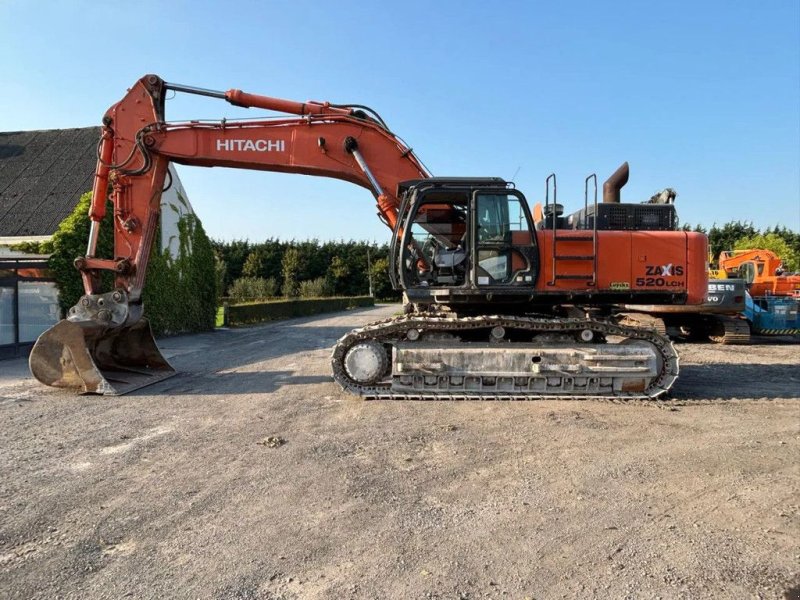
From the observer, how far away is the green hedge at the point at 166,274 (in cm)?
1411

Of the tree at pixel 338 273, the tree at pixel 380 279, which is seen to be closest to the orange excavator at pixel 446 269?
the tree at pixel 380 279

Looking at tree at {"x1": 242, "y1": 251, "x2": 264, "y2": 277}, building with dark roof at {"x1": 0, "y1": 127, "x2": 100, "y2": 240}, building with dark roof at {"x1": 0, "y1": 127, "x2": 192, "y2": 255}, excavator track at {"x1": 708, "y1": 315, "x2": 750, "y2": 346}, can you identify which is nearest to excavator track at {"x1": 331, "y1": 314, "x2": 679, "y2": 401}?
excavator track at {"x1": 708, "y1": 315, "x2": 750, "y2": 346}

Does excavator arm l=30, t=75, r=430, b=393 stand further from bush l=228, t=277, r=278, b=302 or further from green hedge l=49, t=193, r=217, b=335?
bush l=228, t=277, r=278, b=302

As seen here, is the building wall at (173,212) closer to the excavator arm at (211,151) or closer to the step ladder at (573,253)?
the excavator arm at (211,151)

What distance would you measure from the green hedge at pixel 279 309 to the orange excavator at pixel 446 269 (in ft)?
55.5

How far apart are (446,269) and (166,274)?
13834 mm

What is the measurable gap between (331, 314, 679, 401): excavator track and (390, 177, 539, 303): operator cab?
0.44 meters

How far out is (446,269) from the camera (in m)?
7.85

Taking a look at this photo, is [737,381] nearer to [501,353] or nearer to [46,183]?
[501,353]

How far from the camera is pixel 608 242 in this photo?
305 inches

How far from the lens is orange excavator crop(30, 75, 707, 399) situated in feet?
24.8

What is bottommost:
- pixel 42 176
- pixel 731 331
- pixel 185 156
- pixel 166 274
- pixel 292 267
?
pixel 731 331

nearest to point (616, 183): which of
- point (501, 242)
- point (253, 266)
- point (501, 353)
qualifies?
point (501, 242)

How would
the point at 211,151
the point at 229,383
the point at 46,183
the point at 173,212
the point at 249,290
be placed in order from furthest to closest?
the point at 249,290
the point at 173,212
the point at 46,183
the point at 229,383
the point at 211,151
